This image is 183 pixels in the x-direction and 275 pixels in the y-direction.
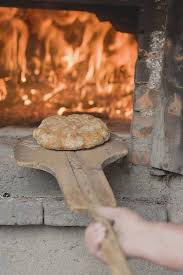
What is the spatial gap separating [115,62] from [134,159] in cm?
56

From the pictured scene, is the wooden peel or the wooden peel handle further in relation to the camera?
the wooden peel

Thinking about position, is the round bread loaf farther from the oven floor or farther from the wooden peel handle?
the wooden peel handle

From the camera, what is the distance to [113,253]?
4.07 ft

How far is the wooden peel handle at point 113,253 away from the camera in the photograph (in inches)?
47.5

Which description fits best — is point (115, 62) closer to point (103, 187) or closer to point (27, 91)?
point (27, 91)

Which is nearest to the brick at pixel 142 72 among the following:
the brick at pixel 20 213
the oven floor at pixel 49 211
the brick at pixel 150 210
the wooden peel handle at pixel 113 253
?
the oven floor at pixel 49 211

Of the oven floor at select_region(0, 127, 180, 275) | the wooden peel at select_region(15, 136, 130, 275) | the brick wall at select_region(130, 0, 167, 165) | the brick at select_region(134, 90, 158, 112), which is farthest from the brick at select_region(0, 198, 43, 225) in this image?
the brick at select_region(134, 90, 158, 112)

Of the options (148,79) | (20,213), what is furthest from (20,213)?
(148,79)

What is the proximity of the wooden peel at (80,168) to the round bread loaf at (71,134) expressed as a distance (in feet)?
0.08

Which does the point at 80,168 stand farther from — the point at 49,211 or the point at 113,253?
the point at 113,253

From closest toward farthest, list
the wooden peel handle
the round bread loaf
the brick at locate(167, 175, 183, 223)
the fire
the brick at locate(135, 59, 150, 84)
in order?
1. the wooden peel handle
2. the round bread loaf
3. the brick at locate(135, 59, 150, 84)
4. the brick at locate(167, 175, 183, 223)
5. the fire

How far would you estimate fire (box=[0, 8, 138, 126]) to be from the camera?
2.51 meters

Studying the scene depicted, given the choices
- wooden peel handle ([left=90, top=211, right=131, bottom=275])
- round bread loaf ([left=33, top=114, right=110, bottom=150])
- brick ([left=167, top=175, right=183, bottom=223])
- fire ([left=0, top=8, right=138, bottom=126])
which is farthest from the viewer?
fire ([left=0, top=8, right=138, bottom=126])

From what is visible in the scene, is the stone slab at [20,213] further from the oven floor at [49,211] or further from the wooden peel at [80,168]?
the wooden peel at [80,168]
